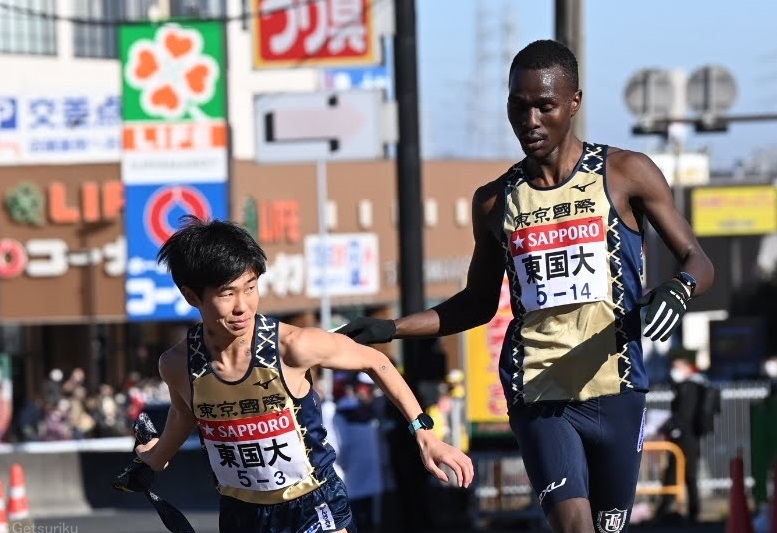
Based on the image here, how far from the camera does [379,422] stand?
21.8 meters

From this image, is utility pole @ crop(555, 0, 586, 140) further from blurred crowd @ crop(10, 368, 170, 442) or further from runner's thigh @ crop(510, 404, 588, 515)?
blurred crowd @ crop(10, 368, 170, 442)

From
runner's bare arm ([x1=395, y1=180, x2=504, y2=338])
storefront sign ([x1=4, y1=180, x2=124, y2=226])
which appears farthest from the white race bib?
storefront sign ([x1=4, y1=180, x2=124, y2=226])

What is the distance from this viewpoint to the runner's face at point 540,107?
5938 mm

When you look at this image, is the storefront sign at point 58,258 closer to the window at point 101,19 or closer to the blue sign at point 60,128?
the blue sign at point 60,128

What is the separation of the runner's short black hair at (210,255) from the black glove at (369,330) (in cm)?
50

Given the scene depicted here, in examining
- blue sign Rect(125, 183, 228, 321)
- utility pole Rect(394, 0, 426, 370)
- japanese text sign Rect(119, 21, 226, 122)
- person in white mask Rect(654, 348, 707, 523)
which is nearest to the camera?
utility pole Rect(394, 0, 426, 370)

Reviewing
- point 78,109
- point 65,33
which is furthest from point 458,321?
point 65,33

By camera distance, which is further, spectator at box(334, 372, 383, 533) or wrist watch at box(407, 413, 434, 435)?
spectator at box(334, 372, 383, 533)

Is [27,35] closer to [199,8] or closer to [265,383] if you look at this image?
[199,8]

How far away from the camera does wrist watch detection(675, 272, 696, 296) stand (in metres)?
5.75

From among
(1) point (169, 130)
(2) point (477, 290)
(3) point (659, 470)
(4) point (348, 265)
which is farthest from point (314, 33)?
(4) point (348, 265)

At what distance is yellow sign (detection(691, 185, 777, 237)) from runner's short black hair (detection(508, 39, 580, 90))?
5962 cm

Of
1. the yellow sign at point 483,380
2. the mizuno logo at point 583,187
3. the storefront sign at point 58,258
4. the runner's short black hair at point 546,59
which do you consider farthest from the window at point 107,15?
the mizuno logo at point 583,187

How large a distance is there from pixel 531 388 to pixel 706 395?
1469 cm
